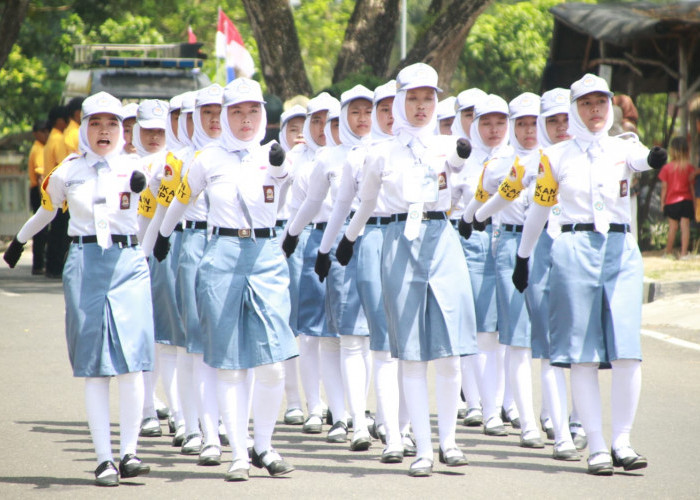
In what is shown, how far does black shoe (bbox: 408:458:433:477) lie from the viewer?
718 centimetres

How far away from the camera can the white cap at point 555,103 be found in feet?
26.4

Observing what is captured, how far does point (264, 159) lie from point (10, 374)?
4.93 m

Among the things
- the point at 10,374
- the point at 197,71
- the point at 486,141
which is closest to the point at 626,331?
the point at 486,141

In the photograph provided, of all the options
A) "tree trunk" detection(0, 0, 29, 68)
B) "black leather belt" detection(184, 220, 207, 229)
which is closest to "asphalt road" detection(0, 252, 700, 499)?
"black leather belt" detection(184, 220, 207, 229)

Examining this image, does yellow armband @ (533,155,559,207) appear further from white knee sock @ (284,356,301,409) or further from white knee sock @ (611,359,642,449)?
white knee sock @ (284,356,301,409)

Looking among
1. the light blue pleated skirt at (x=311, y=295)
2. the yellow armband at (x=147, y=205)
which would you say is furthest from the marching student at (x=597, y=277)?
the yellow armband at (x=147, y=205)

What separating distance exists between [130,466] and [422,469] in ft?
5.48

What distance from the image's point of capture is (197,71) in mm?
19562

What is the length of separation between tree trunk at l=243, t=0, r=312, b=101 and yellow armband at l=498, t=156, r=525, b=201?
44.0 ft

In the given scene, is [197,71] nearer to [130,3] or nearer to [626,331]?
[130,3]

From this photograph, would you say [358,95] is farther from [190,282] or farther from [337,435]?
[337,435]

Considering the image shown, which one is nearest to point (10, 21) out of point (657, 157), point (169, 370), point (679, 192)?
point (679, 192)

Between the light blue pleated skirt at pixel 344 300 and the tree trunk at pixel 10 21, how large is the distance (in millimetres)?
14519

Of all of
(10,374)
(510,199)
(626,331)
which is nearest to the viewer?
(626,331)
